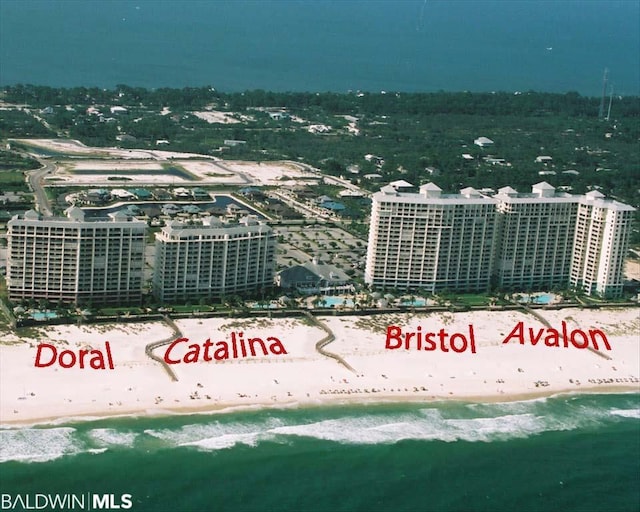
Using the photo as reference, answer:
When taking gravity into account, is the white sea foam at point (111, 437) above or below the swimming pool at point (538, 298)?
below

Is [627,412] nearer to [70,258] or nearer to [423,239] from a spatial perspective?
[423,239]

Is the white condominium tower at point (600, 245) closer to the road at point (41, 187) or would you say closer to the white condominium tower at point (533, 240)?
the white condominium tower at point (533, 240)

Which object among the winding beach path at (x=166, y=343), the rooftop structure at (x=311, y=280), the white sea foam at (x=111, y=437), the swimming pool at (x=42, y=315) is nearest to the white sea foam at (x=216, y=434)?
the white sea foam at (x=111, y=437)

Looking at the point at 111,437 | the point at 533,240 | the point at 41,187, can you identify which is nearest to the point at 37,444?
the point at 111,437

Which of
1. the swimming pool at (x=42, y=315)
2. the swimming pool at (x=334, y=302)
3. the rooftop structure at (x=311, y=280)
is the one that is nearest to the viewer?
the swimming pool at (x=42, y=315)

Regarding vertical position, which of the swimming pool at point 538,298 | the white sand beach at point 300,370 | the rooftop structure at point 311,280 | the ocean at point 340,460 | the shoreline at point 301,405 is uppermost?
the rooftop structure at point 311,280

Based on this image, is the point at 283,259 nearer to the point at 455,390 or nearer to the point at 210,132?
the point at 455,390

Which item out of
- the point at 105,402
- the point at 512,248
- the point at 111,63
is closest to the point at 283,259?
the point at 512,248

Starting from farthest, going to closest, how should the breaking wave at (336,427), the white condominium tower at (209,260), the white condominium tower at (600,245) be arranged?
the white condominium tower at (600,245), the white condominium tower at (209,260), the breaking wave at (336,427)
